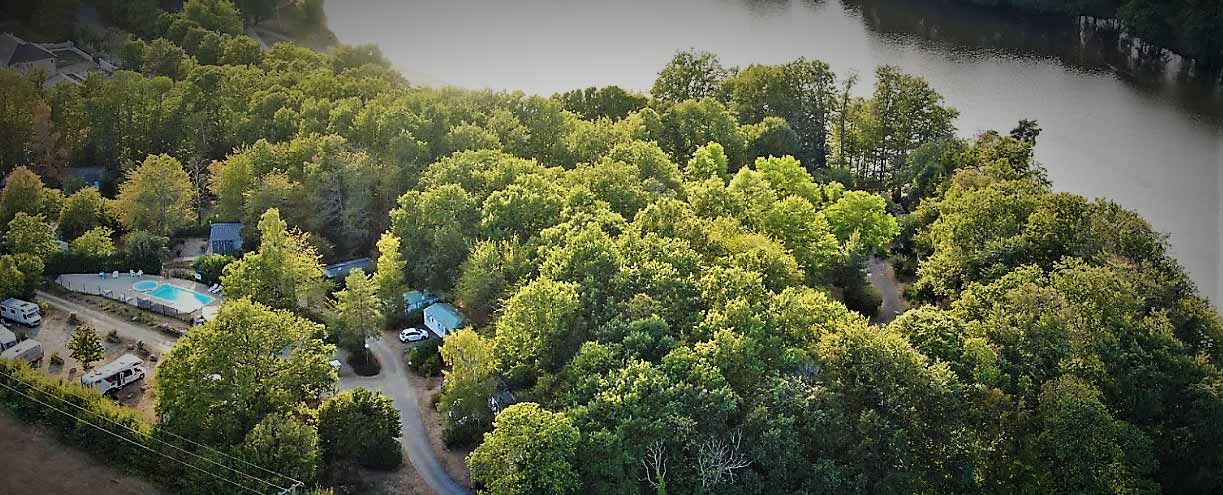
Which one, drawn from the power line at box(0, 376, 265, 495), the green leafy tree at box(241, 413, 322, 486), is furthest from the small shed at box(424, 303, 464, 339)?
the power line at box(0, 376, 265, 495)

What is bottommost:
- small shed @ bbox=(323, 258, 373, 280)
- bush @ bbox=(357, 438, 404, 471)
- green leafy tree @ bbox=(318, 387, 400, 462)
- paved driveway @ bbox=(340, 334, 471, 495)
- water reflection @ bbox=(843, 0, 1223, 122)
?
water reflection @ bbox=(843, 0, 1223, 122)

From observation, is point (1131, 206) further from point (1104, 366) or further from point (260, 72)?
point (260, 72)

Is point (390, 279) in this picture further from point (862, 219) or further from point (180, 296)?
point (862, 219)

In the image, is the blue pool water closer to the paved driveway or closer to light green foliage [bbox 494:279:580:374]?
the paved driveway

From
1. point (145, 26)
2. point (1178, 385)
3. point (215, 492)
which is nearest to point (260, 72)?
point (145, 26)

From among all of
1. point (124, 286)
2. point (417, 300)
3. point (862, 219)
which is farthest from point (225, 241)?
point (862, 219)

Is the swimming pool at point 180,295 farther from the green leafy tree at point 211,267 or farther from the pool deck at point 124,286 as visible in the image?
the green leafy tree at point 211,267
